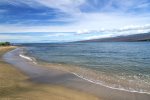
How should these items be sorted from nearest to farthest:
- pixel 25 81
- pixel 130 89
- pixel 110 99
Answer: pixel 110 99
pixel 130 89
pixel 25 81

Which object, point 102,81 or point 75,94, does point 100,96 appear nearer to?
point 75,94

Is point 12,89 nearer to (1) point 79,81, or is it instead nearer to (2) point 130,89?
(1) point 79,81

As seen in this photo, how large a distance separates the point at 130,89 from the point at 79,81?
3796 millimetres

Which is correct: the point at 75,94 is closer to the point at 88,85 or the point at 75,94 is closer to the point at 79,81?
the point at 88,85

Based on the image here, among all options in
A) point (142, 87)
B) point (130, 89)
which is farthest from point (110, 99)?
point (142, 87)

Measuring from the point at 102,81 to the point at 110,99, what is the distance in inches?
163

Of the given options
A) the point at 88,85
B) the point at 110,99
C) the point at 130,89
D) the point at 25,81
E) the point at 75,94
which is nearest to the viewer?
the point at 110,99

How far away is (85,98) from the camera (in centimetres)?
1005

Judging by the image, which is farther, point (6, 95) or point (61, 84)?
point (61, 84)

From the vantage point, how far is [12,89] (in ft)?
37.1

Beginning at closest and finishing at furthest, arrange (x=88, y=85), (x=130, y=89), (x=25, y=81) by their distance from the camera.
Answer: (x=130, y=89)
(x=88, y=85)
(x=25, y=81)

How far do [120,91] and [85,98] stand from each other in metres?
2.44

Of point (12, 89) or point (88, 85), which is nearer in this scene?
point (12, 89)

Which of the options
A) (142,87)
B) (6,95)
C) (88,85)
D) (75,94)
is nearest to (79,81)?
(88,85)
